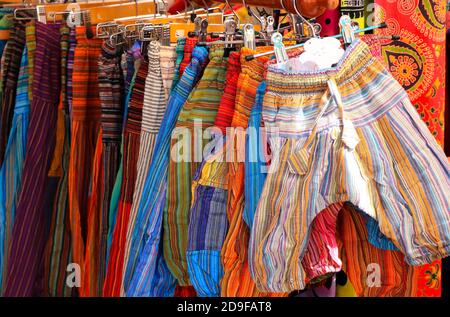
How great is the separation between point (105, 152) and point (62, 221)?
23cm

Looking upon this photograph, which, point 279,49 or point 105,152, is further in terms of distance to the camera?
point 105,152

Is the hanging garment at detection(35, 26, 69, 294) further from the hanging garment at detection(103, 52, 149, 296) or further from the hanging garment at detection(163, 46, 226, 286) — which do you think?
the hanging garment at detection(163, 46, 226, 286)

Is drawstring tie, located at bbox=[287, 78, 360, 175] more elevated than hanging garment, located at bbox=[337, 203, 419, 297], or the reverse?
drawstring tie, located at bbox=[287, 78, 360, 175]

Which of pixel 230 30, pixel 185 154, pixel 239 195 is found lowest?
pixel 239 195

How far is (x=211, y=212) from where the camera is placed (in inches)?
53.8

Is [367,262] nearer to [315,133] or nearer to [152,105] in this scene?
[315,133]

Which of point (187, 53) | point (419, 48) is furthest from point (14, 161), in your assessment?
point (419, 48)

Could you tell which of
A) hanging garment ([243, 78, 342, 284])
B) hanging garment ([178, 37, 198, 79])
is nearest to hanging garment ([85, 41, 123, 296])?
hanging garment ([178, 37, 198, 79])

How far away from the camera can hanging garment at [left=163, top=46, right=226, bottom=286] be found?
141 cm

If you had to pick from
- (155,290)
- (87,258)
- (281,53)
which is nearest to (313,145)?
(281,53)

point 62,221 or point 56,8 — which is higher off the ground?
point 56,8

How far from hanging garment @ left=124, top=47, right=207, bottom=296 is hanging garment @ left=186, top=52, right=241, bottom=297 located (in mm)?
96

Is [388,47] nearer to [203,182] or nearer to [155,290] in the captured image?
[203,182]

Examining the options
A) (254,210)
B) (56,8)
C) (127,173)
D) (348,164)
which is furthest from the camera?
(56,8)
